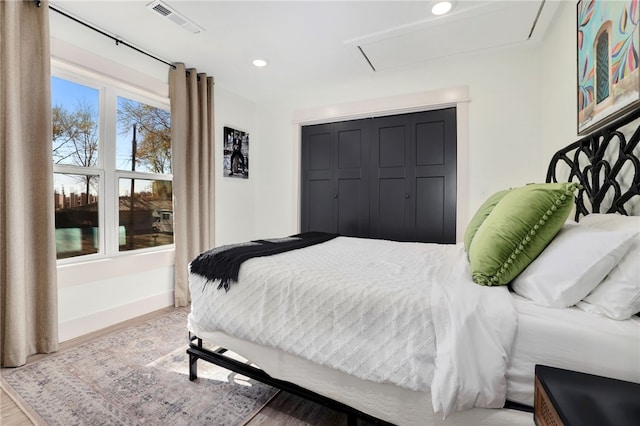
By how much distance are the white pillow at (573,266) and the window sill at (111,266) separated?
3008 millimetres

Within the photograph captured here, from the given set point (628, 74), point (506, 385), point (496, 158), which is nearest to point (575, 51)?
point (628, 74)

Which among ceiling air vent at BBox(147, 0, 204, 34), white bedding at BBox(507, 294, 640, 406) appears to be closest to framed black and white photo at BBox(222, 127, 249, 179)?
ceiling air vent at BBox(147, 0, 204, 34)

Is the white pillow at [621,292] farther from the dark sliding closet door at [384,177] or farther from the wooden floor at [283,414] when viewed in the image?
the dark sliding closet door at [384,177]

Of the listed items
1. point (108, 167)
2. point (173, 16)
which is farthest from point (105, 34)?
point (108, 167)

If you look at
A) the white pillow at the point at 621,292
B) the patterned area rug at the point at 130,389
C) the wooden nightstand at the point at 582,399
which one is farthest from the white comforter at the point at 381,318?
the patterned area rug at the point at 130,389

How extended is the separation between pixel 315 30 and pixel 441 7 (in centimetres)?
98

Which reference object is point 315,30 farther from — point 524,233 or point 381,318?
point 381,318

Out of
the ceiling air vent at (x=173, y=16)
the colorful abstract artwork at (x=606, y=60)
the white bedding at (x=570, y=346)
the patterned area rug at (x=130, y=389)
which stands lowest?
the patterned area rug at (x=130, y=389)

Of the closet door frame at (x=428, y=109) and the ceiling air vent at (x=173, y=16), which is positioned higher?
the ceiling air vent at (x=173, y=16)

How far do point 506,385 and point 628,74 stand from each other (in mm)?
1371

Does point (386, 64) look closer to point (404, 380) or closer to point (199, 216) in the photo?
point (199, 216)

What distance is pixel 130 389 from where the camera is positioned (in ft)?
5.51

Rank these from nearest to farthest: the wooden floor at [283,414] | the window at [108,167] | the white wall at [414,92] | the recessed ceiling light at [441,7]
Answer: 1. the wooden floor at [283,414]
2. the recessed ceiling light at [441,7]
3. the white wall at [414,92]
4. the window at [108,167]

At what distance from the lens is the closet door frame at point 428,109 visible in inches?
116
